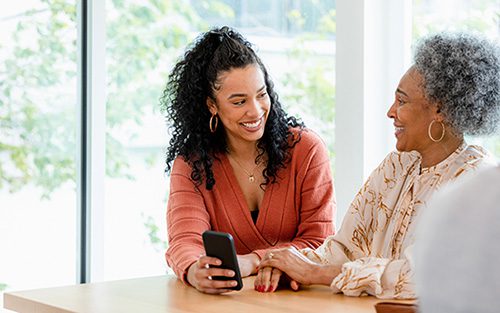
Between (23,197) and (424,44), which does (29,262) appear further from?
(424,44)

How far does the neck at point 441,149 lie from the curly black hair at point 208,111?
0.55 m

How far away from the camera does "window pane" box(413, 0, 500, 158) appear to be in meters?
2.85

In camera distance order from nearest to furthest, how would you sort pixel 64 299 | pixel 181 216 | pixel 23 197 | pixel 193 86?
pixel 64 299
pixel 181 216
pixel 193 86
pixel 23 197

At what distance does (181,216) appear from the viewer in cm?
242

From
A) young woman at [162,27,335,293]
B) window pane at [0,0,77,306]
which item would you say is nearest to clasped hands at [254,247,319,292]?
young woman at [162,27,335,293]

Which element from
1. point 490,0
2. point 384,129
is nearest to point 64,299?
point 384,129

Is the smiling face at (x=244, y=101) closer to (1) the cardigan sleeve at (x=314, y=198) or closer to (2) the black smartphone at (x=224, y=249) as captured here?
(1) the cardigan sleeve at (x=314, y=198)

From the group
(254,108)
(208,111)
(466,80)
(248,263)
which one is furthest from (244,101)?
(466,80)

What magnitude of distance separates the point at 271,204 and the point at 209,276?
53cm

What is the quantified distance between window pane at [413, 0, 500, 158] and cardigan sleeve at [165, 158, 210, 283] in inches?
36.7

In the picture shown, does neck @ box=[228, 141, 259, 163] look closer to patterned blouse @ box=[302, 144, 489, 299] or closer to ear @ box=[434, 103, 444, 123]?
patterned blouse @ box=[302, 144, 489, 299]

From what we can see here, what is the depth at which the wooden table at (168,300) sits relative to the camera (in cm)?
182

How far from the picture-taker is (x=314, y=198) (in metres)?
2.51

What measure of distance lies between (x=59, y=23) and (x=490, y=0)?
2.14m
